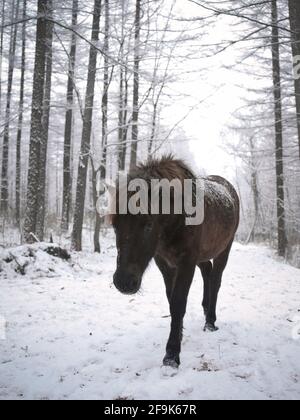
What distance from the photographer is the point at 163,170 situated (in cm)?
314

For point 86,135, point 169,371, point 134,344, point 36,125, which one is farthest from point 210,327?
point 86,135

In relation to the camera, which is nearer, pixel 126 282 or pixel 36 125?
pixel 126 282

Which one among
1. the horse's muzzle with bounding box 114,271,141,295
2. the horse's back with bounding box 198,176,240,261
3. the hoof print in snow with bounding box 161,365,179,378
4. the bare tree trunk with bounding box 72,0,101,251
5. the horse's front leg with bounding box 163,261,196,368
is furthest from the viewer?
the bare tree trunk with bounding box 72,0,101,251

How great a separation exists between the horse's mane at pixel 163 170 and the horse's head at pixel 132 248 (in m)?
0.44

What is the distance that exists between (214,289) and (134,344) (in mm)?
1331

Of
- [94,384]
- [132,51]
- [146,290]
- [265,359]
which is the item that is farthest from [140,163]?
[132,51]

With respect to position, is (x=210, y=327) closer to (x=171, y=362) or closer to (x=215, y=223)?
(x=171, y=362)

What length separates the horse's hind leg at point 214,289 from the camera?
13.8 ft

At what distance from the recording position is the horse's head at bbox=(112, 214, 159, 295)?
269 centimetres

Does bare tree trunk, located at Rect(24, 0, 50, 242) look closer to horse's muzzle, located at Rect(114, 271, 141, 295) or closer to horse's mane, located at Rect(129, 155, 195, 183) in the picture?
horse's mane, located at Rect(129, 155, 195, 183)

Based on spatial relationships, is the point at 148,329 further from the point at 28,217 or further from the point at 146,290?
the point at 28,217

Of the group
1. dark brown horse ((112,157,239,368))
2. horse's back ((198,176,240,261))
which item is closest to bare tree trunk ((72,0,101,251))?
horse's back ((198,176,240,261))

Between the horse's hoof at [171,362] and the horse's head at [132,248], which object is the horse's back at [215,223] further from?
the horse's hoof at [171,362]

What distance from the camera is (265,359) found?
3299mm
